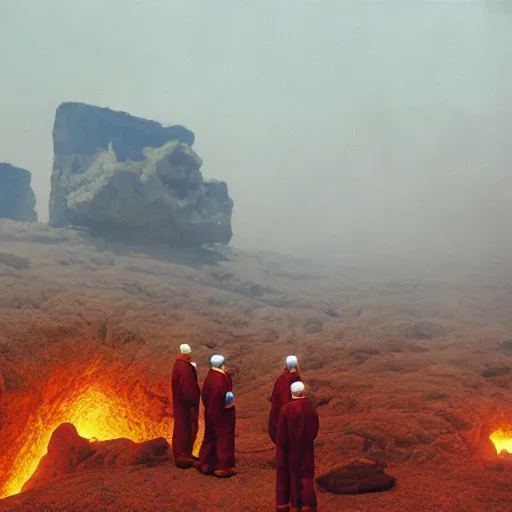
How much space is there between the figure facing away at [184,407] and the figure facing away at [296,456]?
77.0 inches

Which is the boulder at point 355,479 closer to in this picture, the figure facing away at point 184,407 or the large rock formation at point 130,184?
the figure facing away at point 184,407

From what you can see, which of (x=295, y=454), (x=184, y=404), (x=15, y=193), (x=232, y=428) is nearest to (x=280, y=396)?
(x=232, y=428)

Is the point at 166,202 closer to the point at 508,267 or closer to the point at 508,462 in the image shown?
the point at 508,462

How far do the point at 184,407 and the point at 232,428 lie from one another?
90 centimetres

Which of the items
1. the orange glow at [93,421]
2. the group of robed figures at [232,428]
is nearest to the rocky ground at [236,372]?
the orange glow at [93,421]

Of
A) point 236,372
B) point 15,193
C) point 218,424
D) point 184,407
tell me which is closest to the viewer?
point 218,424

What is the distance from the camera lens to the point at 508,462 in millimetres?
7742

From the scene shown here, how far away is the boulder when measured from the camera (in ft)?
20.4

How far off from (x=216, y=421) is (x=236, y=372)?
1022 centimetres

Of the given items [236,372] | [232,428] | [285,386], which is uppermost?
[285,386]

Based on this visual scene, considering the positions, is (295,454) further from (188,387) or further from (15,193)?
(15,193)

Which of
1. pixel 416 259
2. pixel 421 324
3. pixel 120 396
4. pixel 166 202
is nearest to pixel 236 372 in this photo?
pixel 120 396

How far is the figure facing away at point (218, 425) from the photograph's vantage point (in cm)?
650

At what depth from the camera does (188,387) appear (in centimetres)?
689
